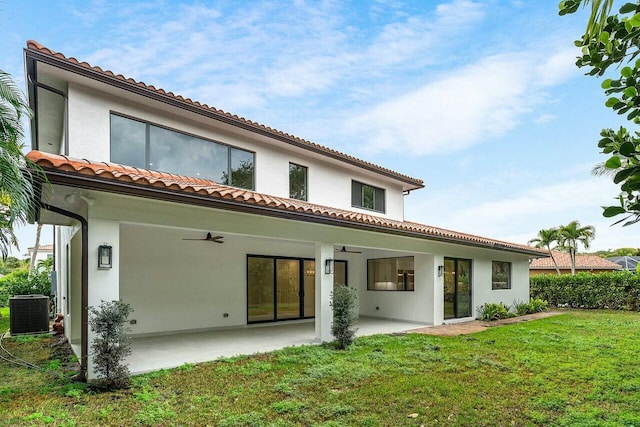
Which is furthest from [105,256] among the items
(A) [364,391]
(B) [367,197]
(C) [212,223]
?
(B) [367,197]

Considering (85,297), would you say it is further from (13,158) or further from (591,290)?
(591,290)

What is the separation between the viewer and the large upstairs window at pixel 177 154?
10.3 metres

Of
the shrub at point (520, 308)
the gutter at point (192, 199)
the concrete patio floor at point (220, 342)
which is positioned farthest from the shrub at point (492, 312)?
the gutter at point (192, 199)

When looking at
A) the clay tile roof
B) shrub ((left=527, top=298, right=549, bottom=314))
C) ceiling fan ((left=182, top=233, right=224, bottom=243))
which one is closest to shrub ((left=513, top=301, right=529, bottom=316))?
shrub ((left=527, top=298, right=549, bottom=314))

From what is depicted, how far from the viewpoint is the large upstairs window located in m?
10.3

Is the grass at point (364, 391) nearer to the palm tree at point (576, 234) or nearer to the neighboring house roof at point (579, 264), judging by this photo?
the palm tree at point (576, 234)

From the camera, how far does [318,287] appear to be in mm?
10781

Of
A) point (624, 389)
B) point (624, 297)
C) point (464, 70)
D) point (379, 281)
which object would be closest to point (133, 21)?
point (464, 70)

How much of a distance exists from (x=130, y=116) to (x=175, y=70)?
32.8 feet

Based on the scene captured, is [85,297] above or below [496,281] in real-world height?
above

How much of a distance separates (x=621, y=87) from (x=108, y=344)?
759 centimetres

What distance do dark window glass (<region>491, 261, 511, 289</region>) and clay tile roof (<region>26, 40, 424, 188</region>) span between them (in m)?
5.14

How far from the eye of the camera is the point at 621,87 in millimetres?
2738

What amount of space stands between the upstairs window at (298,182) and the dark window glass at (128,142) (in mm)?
5488
